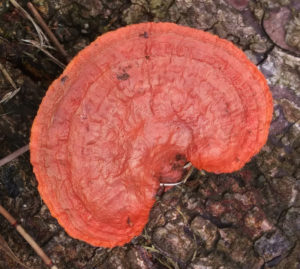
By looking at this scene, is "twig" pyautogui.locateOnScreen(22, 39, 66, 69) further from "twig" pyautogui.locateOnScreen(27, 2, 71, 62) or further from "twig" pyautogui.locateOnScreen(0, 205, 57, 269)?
"twig" pyautogui.locateOnScreen(0, 205, 57, 269)

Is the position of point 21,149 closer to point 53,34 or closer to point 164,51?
point 53,34

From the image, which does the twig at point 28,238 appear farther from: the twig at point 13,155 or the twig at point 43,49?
the twig at point 43,49

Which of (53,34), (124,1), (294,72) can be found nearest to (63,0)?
(53,34)

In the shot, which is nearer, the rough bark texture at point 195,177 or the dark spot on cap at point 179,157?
the dark spot on cap at point 179,157

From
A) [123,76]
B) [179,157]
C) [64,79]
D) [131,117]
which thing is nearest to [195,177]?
[179,157]

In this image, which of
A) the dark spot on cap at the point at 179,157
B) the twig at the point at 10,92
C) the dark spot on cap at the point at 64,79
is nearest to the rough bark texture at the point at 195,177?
the twig at the point at 10,92

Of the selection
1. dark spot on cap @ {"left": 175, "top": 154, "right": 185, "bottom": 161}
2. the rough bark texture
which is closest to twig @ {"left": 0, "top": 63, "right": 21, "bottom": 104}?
the rough bark texture
